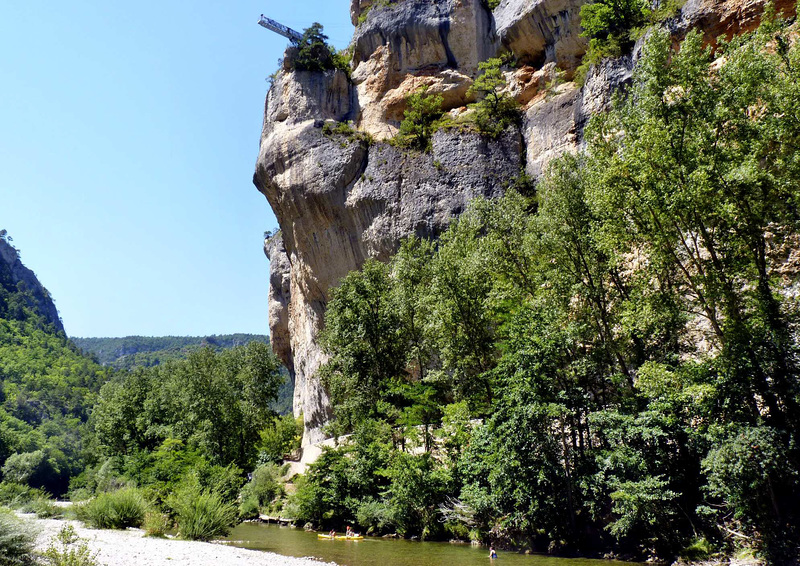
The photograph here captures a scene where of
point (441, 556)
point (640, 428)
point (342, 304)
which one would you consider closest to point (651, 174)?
point (640, 428)

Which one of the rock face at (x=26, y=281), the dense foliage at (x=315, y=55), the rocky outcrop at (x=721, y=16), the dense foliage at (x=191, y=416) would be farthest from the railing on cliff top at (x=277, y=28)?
the rock face at (x=26, y=281)

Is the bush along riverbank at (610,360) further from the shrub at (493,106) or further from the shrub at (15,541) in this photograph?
the shrub at (493,106)

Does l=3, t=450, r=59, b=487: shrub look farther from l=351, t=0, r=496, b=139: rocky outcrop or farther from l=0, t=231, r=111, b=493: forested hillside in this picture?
l=351, t=0, r=496, b=139: rocky outcrop

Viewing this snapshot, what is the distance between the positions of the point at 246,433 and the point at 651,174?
33344 millimetres

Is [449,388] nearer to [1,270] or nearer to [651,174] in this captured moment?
[651,174]

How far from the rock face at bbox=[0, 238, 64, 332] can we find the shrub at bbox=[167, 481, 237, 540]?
481 feet

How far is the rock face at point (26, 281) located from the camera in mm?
142363

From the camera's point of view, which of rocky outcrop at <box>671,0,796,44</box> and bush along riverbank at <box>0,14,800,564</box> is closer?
bush along riverbank at <box>0,14,800,564</box>

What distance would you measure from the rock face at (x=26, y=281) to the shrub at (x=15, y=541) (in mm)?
155521

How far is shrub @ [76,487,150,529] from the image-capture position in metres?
20.0

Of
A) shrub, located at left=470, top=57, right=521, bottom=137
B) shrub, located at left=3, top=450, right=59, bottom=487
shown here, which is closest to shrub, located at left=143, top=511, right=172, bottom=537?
shrub, located at left=470, top=57, right=521, bottom=137

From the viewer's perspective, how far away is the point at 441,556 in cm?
1692

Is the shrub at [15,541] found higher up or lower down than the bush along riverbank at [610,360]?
lower down

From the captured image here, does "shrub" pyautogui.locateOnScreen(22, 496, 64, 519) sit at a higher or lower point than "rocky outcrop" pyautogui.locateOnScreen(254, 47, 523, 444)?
lower
